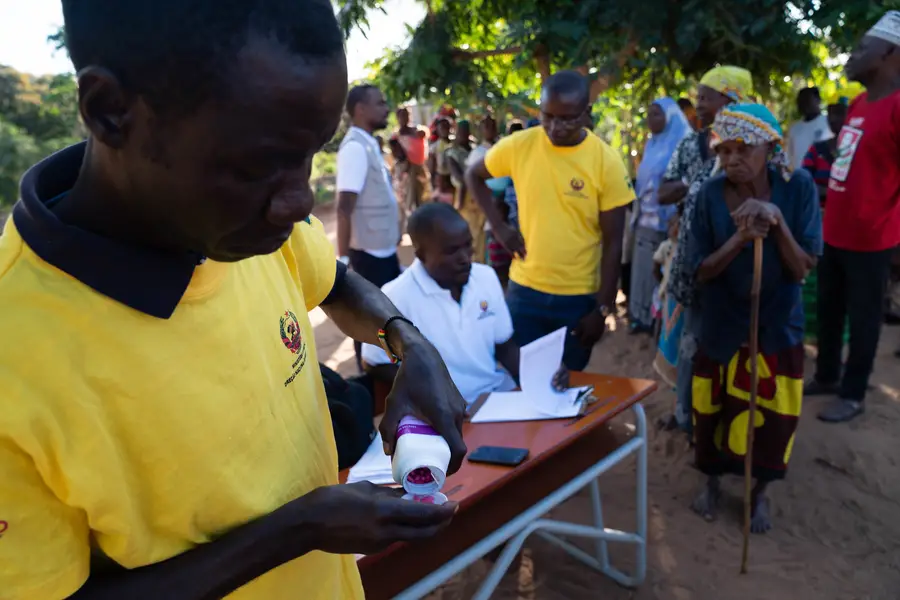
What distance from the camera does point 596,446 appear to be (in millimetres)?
2561

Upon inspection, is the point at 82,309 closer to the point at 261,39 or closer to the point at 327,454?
the point at 261,39

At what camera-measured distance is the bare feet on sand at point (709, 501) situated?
130 inches

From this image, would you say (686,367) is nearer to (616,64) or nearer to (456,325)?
(456,325)

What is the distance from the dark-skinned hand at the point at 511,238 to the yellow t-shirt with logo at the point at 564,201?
0.12 feet

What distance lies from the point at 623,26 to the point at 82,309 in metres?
5.72

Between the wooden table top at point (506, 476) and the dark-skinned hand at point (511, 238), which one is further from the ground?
the dark-skinned hand at point (511, 238)

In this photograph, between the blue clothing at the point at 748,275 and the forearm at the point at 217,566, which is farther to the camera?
the blue clothing at the point at 748,275

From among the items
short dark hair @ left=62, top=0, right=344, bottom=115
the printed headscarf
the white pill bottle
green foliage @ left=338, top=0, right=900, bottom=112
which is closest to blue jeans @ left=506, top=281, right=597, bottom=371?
the printed headscarf

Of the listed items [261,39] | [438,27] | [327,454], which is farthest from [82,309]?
[438,27]

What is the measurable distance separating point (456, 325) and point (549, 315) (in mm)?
774

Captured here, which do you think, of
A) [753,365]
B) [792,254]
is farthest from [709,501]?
[792,254]

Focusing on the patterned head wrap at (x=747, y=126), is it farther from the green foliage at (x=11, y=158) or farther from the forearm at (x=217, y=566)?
the green foliage at (x=11, y=158)

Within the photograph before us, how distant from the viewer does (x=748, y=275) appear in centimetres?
284

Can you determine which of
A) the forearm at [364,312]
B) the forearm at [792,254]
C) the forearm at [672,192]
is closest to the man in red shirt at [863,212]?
the forearm at [672,192]
